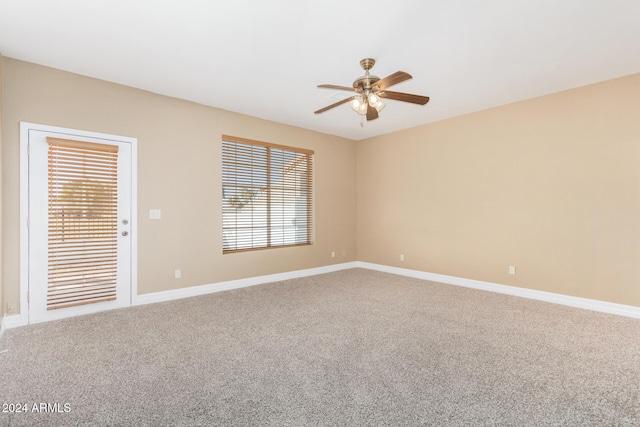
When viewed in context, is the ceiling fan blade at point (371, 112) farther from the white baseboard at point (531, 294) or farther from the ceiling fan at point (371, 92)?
the white baseboard at point (531, 294)

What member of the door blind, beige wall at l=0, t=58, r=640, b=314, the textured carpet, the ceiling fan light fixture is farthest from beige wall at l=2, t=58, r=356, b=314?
the ceiling fan light fixture

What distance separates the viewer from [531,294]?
4.22m

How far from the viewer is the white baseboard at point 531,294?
140 inches

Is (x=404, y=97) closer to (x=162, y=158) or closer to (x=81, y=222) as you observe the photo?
(x=162, y=158)

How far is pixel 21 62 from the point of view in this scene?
3.18 m

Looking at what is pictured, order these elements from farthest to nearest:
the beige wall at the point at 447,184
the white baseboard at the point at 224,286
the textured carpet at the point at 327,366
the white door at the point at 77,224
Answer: the white baseboard at the point at 224,286, the beige wall at the point at 447,184, the white door at the point at 77,224, the textured carpet at the point at 327,366

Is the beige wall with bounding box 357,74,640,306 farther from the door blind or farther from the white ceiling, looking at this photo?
the door blind

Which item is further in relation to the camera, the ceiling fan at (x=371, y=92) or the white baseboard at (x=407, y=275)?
the white baseboard at (x=407, y=275)

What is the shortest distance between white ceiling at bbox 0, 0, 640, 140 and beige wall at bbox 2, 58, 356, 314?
23cm

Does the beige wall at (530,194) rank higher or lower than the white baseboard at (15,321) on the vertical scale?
higher

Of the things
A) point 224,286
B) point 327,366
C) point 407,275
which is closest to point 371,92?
point 327,366

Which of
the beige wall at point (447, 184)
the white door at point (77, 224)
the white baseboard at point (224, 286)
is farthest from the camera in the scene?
the white baseboard at point (224, 286)

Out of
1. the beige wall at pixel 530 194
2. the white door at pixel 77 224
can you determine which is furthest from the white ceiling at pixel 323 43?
the white door at pixel 77 224

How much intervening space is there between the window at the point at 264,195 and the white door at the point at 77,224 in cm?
138
